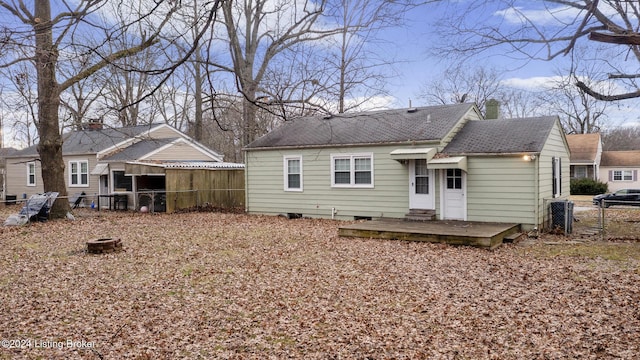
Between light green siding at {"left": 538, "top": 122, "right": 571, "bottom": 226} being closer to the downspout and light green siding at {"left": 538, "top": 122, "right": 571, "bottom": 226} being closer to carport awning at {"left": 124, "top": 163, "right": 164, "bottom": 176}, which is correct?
the downspout

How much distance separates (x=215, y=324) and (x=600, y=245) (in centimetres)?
949

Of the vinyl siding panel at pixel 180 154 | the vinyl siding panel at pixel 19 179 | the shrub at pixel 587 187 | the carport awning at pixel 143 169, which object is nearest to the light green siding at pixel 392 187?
the carport awning at pixel 143 169

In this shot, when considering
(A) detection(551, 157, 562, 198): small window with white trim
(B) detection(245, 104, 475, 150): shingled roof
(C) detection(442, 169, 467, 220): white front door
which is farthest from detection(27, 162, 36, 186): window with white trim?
(A) detection(551, 157, 562, 198): small window with white trim

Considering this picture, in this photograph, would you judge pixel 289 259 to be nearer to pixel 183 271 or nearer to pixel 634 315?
pixel 183 271

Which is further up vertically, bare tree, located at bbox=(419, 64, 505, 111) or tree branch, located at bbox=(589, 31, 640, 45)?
Answer: bare tree, located at bbox=(419, 64, 505, 111)

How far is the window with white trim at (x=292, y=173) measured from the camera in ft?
51.7

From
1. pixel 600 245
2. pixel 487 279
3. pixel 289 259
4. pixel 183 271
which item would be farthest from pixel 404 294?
pixel 600 245

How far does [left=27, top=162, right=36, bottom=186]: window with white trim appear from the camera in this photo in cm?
2497

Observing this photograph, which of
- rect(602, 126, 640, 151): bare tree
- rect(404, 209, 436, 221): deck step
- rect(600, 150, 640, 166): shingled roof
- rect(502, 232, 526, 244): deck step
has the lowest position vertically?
rect(502, 232, 526, 244): deck step

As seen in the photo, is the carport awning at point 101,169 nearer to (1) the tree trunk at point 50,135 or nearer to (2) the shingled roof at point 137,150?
(2) the shingled roof at point 137,150

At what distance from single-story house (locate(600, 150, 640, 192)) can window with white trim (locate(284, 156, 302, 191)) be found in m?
27.7

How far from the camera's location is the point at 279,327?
16.8 feet

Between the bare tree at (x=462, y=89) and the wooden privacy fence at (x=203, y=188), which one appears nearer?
the wooden privacy fence at (x=203, y=188)

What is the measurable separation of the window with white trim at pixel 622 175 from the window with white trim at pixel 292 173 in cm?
2907
